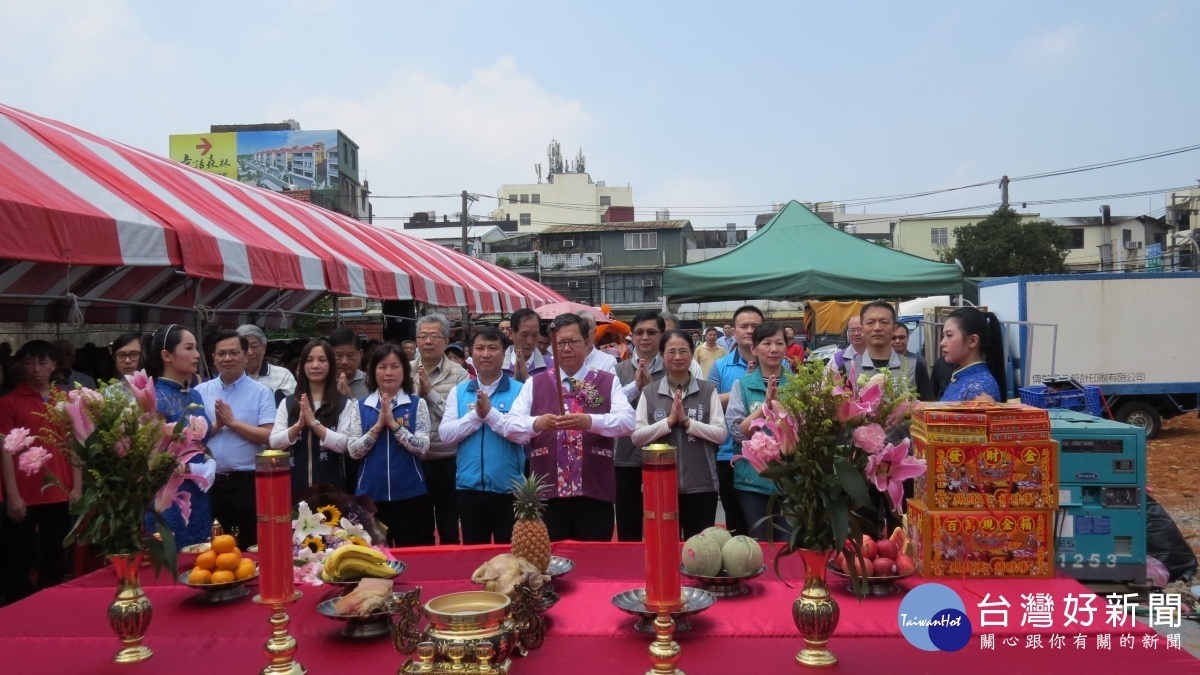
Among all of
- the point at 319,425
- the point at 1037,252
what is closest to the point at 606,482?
the point at 319,425

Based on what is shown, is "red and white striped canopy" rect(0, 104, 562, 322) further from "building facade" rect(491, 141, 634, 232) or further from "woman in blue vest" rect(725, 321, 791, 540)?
"building facade" rect(491, 141, 634, 232)

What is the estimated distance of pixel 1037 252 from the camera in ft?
84.6

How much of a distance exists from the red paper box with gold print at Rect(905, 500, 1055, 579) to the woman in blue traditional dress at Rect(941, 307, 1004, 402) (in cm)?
109

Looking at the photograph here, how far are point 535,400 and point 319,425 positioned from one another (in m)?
0.97

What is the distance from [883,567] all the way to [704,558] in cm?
49

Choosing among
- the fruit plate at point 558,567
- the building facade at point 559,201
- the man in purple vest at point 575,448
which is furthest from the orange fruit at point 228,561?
the building facade at point 559,201

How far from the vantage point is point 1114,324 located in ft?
31.8

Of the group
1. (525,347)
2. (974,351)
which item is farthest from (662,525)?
(525,347)

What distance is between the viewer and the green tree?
25734mm

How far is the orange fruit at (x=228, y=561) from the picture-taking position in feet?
7.89

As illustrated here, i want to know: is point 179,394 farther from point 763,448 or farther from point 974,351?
point 974,351

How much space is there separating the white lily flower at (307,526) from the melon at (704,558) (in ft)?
3.70

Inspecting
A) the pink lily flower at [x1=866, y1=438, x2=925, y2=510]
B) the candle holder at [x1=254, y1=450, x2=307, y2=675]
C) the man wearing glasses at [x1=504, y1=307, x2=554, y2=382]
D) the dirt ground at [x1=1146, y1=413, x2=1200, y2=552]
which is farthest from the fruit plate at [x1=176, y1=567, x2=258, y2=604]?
the dirt ground at [x1=1146, y1=413, x2=1200, y2=552]

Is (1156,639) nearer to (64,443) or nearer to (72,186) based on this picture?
(64,443)
